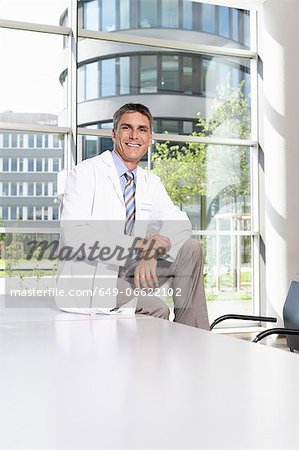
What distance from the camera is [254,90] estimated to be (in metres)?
6.31

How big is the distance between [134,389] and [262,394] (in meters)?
0.15

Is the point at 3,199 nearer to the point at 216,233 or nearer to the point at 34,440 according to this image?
the point at 216,233

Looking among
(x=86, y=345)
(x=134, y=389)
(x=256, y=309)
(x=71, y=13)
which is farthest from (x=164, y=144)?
(x=134, y=389)

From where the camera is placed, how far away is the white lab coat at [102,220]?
183cm

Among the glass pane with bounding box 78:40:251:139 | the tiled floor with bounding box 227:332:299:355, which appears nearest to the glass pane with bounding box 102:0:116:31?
the glass pane with bounding box 78:40:251:139

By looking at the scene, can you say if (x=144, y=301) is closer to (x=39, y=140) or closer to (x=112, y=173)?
(x=112, y=173)

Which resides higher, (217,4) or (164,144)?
(217,4)

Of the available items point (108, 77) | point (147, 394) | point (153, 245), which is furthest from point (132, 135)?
point (108, 77)

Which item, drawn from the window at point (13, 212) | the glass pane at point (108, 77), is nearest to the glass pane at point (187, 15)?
the glass pane at point (108, 77)

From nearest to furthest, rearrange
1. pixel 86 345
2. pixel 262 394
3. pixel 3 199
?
pixel 262 394
pixel 86 345
pixel 3 199

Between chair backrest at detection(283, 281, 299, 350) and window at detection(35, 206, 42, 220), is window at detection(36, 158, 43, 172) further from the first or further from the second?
chair backrest at detection(283, 281, 299, 350)

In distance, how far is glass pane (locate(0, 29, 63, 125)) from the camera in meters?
5.51

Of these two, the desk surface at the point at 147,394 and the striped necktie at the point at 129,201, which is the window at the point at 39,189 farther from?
the desk surface at the point at 147,394

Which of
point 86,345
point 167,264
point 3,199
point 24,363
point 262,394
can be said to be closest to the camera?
point 262,394
